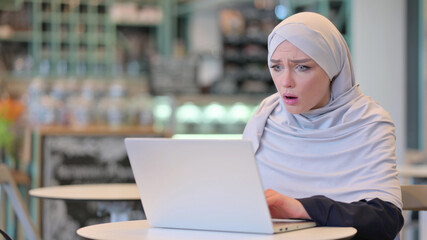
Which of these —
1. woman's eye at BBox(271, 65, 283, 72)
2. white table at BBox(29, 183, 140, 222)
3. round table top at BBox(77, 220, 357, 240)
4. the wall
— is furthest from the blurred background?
round table top at BBox(77, 220, 357, 240)

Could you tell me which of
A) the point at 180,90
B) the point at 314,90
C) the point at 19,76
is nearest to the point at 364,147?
the point at 314,90

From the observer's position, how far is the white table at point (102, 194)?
2.29 metres

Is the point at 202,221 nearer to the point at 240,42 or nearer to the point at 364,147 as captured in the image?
the point at 364,147

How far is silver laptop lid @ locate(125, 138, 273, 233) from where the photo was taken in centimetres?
134

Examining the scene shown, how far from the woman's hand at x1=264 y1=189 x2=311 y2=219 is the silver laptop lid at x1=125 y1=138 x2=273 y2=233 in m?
0.11

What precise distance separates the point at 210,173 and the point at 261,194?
12 centimetres

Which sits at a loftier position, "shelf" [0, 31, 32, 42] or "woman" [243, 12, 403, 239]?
"shelf" [0, 31, 32, 42]

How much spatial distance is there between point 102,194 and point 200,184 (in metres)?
1.08

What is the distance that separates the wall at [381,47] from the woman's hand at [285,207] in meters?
3.49

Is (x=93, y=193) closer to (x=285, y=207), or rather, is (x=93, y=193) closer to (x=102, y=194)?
(x=102, y=194)

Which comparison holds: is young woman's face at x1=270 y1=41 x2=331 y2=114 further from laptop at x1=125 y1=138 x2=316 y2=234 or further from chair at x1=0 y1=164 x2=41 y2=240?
chair at x1=0 y1=164 x2=41 y2=240

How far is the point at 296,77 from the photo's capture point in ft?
5.52

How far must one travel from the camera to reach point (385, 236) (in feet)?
5.16

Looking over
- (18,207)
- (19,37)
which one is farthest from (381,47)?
(19,37)
